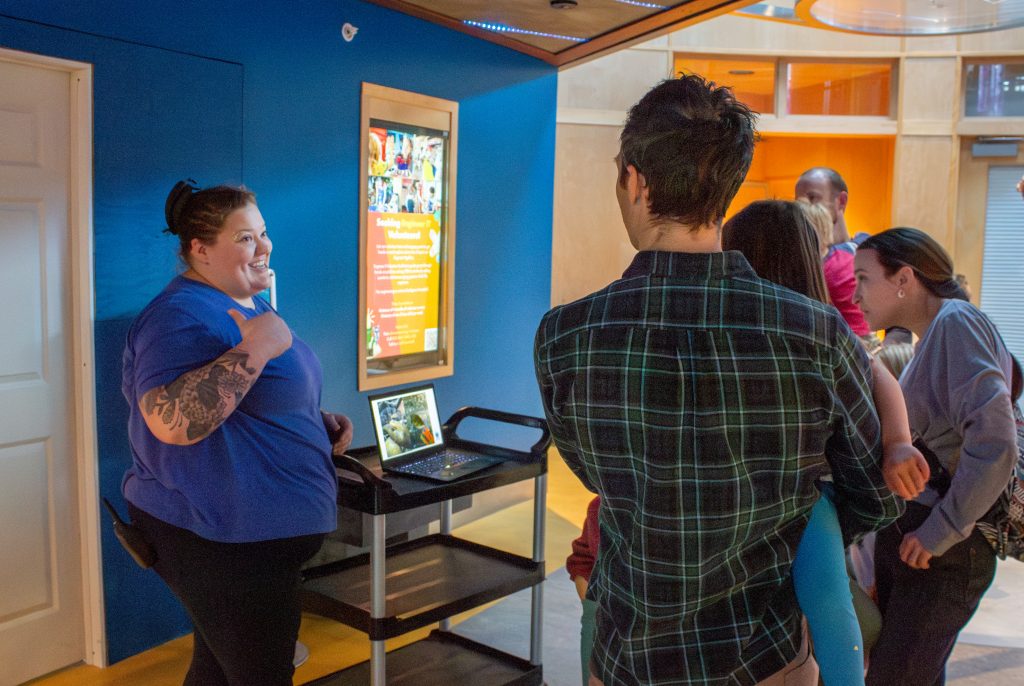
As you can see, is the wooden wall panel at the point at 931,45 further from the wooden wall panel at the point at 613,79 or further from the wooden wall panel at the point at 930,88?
the wooden wall panel at the point at 613,79

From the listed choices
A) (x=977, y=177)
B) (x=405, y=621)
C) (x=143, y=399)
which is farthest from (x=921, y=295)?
(x=977, y=177)

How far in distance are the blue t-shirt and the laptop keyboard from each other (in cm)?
63

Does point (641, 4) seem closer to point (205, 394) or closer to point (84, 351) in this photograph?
point (84, 351)

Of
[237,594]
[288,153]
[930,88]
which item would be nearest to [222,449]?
[237,594]

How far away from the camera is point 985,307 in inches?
375

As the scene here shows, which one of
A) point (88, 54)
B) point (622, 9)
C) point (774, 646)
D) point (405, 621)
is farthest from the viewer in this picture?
point (622, 9)

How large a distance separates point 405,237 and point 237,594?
276 centimetres

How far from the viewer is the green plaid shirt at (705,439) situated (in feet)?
3.64

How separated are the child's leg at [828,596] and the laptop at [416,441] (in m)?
1.58

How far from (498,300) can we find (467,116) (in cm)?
106

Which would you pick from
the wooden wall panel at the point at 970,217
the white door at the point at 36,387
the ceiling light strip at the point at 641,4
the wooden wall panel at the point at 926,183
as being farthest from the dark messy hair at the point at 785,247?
the wooden wall panel at the point at 970,217

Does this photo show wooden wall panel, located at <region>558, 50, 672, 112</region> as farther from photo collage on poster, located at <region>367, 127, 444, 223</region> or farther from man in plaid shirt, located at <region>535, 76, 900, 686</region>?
man in plaid shirt, located at <region>535, 76, 900, 686</region>

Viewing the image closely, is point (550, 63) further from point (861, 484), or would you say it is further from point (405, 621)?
point (861, 484)

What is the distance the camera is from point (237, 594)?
6.43 feet
